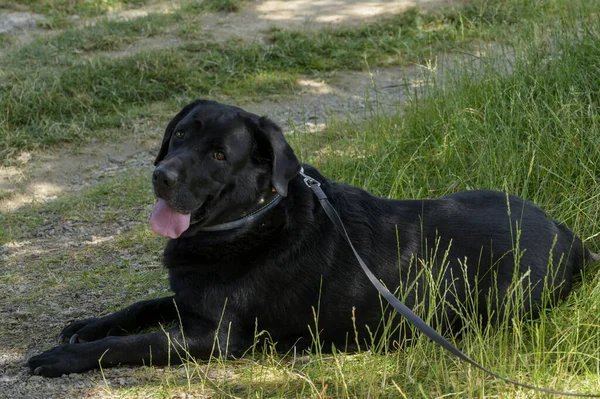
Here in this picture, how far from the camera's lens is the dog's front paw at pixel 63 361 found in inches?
139

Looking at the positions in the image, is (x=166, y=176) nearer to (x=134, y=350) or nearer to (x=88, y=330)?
(x=134, y=350)

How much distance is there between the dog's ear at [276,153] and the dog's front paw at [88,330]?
112 centimetres

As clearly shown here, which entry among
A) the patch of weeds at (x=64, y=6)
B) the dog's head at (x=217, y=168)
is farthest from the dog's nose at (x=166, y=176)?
the patch of weeds at (x=64, y=6)

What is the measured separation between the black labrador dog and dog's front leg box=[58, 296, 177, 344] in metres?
0.20

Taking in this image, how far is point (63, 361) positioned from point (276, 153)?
1.33 m

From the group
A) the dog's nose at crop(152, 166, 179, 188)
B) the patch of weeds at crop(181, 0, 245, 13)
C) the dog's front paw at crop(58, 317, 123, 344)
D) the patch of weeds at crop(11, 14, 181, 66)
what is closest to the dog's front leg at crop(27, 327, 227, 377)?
the dog's front paw at crop(58, 317, 123, 344)

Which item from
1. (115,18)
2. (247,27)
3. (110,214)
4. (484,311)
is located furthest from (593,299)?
(115,18)

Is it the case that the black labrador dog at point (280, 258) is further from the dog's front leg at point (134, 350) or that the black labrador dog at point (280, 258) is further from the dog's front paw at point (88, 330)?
the dog's front paw at point (88, 330)

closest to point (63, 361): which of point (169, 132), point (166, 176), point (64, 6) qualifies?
point (166, 176)

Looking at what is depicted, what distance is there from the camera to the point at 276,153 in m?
3.66

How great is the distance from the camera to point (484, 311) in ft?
12.3

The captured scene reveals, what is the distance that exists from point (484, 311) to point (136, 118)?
4.90 metres

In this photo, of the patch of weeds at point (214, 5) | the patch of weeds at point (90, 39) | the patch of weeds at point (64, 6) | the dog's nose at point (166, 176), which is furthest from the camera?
the patch of weeds at point (214, 5)

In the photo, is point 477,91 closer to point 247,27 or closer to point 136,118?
point 136,118
